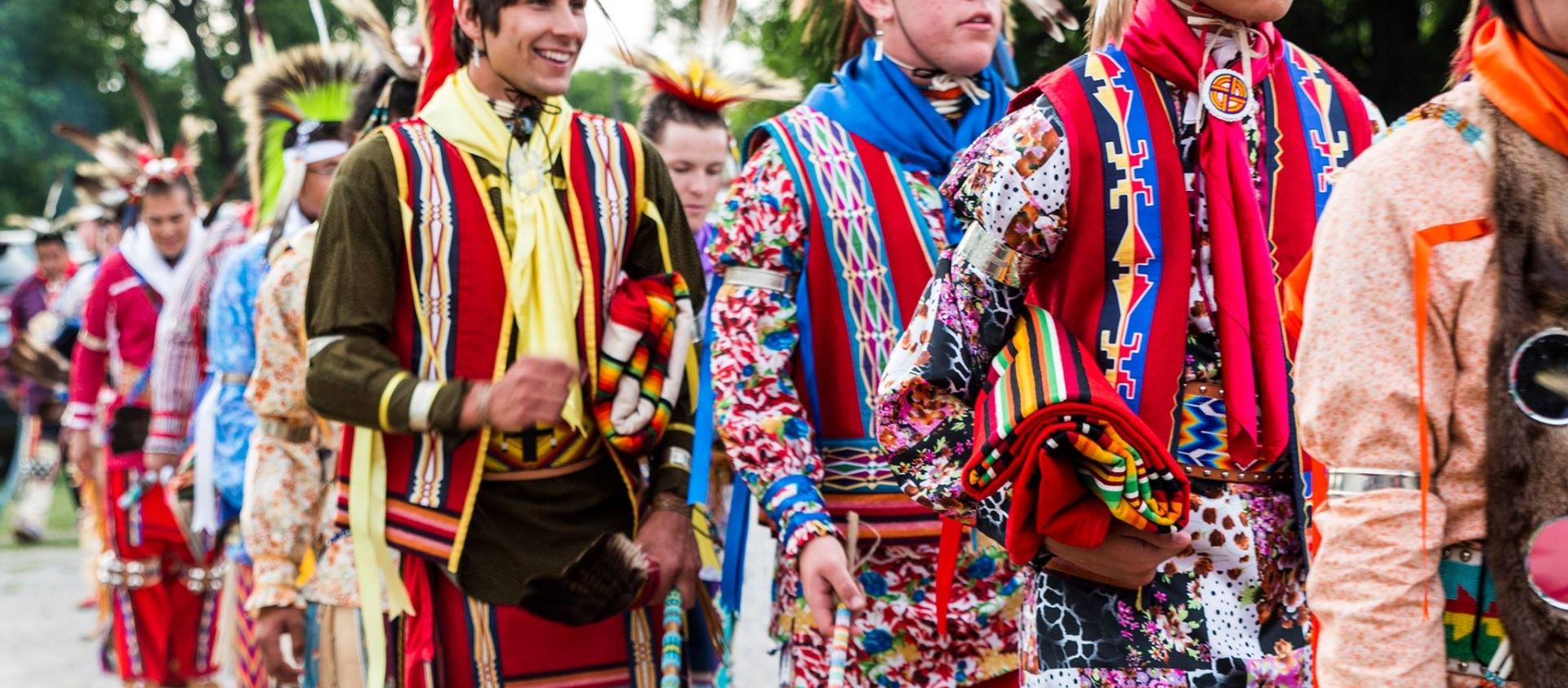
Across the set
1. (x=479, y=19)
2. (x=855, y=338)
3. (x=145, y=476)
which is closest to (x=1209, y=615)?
(x=855, y=338)

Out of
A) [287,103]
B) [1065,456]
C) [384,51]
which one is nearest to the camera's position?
[1065,456]

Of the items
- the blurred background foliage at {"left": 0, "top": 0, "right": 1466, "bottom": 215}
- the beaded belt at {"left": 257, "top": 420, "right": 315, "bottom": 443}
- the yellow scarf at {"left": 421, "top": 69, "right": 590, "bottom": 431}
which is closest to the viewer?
the yellow scarf at {"left": 421, "top": 69, "right": 590, "bottom": 431}

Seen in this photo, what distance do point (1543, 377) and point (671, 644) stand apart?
2087mm

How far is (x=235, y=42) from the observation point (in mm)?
30562

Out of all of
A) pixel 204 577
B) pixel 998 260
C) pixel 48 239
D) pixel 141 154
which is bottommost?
pixel 204 577

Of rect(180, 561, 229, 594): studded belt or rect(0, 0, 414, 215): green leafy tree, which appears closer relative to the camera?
rect(180, 561, 229, 594): studded belt

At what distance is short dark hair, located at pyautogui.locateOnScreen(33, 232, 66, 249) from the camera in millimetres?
15609

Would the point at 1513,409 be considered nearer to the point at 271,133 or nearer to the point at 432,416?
the point at 432,416

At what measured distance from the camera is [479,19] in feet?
12.6

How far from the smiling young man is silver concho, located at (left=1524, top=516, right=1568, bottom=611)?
1955mm

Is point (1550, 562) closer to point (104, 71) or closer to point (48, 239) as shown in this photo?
point (48, 239)

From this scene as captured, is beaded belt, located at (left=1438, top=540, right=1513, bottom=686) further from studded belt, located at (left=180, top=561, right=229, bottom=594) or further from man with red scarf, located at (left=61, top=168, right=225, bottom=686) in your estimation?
studded belt, located at (left=180, top=561, right=229, bottom=594)

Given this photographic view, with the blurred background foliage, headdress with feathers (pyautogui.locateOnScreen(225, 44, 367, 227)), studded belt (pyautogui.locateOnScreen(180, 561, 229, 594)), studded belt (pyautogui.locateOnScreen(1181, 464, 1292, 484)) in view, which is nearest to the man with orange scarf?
studded belt (pyautogui.locateOnScreen(1181, 464, 1292, 484))

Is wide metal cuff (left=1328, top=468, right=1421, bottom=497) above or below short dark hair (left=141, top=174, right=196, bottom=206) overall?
below
